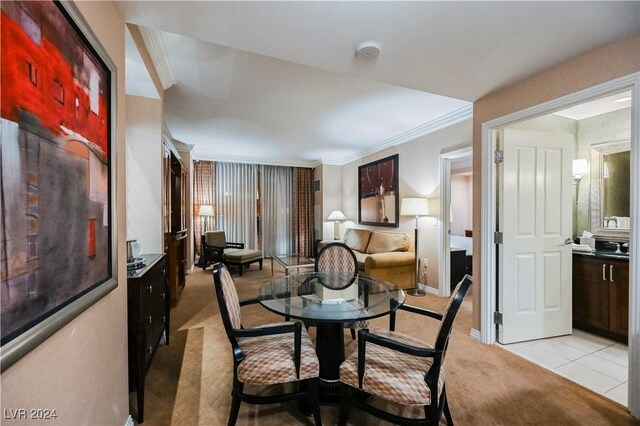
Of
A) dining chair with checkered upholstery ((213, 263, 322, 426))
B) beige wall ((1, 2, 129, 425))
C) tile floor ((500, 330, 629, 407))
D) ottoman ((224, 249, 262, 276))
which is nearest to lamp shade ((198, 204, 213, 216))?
ottoman ((224, 249, 262, 276))

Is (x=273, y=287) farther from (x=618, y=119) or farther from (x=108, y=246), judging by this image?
(x=618, y=119)

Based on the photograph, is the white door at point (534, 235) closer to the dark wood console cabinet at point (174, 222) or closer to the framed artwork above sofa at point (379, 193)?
the framed artwork above sofa at point (379, 193)

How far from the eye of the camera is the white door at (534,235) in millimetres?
2527

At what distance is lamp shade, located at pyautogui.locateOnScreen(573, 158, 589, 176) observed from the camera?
3.17 m

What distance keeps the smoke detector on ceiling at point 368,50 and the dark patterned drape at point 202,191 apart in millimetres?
5387

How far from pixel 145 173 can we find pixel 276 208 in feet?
15.2

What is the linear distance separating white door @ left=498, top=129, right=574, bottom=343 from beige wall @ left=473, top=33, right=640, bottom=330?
197 mm

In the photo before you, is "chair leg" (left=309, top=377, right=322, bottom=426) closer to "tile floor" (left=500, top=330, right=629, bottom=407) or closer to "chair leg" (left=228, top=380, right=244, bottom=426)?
"chair leg" (left=228, top=380, right=244, bottom=426)

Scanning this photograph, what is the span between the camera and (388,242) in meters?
4.65

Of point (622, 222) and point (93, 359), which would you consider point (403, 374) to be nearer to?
point (93, 359)

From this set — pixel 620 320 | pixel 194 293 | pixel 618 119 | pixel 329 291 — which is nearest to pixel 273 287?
pixel 329 291

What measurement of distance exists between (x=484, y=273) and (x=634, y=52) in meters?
1.84

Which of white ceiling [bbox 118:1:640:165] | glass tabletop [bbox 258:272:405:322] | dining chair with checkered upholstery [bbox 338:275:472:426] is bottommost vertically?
dining chair with checkered upholstery [bbox 338:275:472:426]

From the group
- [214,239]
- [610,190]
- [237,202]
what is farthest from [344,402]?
[237,202]
